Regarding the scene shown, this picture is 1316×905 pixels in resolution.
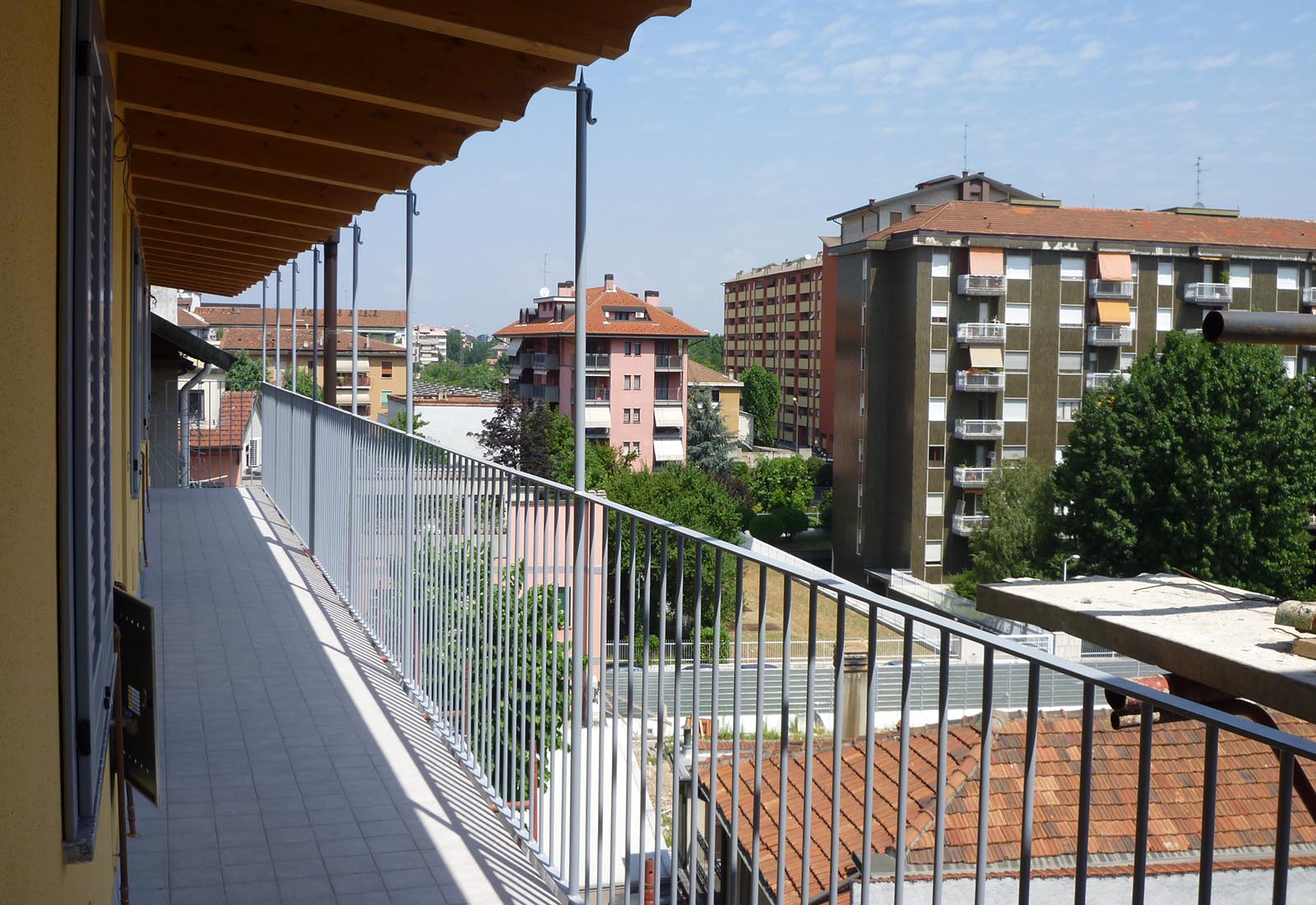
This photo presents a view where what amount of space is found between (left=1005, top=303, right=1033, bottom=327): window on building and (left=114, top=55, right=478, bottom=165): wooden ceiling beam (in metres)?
40.0

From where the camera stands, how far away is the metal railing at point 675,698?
4.96ft

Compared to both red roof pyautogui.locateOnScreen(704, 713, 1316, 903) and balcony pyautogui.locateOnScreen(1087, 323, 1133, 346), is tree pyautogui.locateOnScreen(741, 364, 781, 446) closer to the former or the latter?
balcony pyautogui.locateOnScreen(1087, 323, 1133, 346)

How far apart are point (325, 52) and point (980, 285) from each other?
39.7m

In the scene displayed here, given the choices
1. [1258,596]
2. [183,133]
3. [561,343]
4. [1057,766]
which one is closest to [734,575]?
[1057,766]

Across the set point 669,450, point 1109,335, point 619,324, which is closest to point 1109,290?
point 1109,335

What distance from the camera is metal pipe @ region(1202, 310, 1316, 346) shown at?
1988 millimetres

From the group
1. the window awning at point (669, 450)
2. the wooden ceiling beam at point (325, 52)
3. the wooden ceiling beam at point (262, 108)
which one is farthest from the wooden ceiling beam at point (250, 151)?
the window awning at point (669, 450)

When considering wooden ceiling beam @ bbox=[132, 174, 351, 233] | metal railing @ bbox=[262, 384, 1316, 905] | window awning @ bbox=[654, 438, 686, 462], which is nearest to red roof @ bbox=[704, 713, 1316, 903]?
metal railing @ bbox=[262, 384, 1316, 905]

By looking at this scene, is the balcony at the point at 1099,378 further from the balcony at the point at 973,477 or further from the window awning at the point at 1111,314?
the balcony at the point at 973,477

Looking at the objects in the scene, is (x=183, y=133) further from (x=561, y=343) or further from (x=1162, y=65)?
(x=1162, y=65)

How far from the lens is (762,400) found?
77.5 m

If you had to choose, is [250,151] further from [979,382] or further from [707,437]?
[707,437]

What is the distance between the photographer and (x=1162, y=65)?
3519 inches

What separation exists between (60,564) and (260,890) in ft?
6.39
